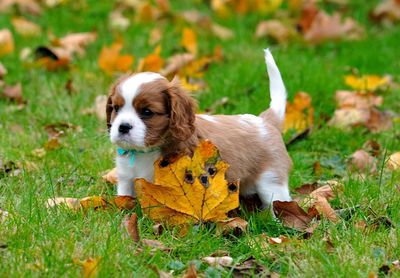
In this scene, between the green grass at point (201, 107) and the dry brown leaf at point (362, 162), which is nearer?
the green grass at point (201, 107)

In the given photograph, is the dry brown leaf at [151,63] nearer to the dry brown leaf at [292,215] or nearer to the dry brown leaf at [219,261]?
the dry brown leaf at [292,215]

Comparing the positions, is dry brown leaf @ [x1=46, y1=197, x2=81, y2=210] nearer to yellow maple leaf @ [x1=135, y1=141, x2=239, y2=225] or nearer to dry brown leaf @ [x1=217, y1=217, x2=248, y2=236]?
yellow maple leaf @ [x1=135, y1=141, x2=239, y2=225]

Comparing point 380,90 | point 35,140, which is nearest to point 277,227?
point 35,140

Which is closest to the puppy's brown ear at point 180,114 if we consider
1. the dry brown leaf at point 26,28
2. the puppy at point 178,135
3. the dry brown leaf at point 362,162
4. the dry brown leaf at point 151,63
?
the puppy at point 178,135

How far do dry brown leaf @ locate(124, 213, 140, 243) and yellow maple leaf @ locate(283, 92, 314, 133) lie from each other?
209 cm

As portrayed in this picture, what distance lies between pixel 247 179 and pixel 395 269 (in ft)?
3.43

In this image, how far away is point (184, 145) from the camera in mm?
3848

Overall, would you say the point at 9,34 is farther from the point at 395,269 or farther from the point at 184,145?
the point at 395,269

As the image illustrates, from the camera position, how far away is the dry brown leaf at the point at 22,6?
7.93 metres

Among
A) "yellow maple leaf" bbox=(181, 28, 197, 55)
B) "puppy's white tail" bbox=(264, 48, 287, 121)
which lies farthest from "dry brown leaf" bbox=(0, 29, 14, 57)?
"puppy's white tail" bbox=(264, 48, 287, 121)

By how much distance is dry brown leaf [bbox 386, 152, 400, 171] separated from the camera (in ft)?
15.3

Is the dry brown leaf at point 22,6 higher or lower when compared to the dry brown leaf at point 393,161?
higher

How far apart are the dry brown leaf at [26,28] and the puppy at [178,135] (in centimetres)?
347

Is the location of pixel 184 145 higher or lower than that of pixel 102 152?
higher
